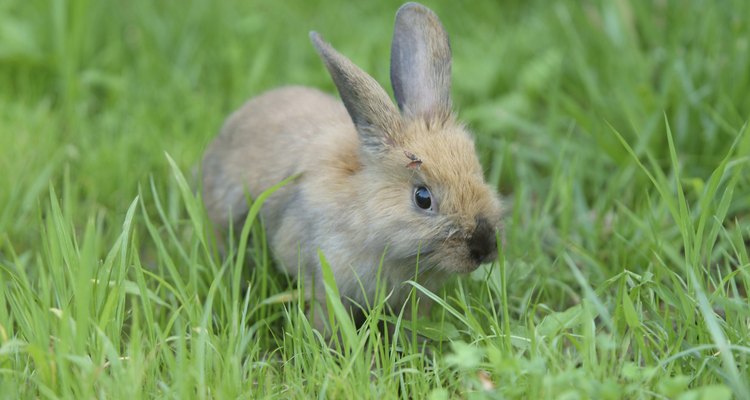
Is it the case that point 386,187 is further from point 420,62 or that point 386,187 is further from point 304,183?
point 420,62

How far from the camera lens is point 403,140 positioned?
3902mm

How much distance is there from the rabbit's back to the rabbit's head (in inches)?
11.7

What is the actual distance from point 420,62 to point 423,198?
72cm

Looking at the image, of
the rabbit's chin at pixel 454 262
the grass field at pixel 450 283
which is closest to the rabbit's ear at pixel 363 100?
the rabbit's chin at pixel 454 262

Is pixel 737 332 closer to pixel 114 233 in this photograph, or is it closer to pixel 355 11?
pixel 114 233

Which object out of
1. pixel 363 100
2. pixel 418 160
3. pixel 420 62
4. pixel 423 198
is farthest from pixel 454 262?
pixel 420 62

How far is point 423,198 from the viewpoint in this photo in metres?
3.72

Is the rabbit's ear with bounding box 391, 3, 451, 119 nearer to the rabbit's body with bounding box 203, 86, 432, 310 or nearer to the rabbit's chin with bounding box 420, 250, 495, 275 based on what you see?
the rabbit's body with bounding box 203, 86, 432, 310

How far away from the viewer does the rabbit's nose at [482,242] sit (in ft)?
11.7

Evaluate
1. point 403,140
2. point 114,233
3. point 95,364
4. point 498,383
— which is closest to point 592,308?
point 498,383

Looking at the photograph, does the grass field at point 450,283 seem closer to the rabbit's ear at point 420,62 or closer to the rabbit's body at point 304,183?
the rabbit's body at point 304,183

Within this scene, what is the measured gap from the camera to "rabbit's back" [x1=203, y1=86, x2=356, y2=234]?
4.24 metres

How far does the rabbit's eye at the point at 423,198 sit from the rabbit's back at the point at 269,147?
52 centimetres

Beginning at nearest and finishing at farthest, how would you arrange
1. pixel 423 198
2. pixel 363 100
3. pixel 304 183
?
pixel 423 198 → pixel 363 100 → pixel 304 183
